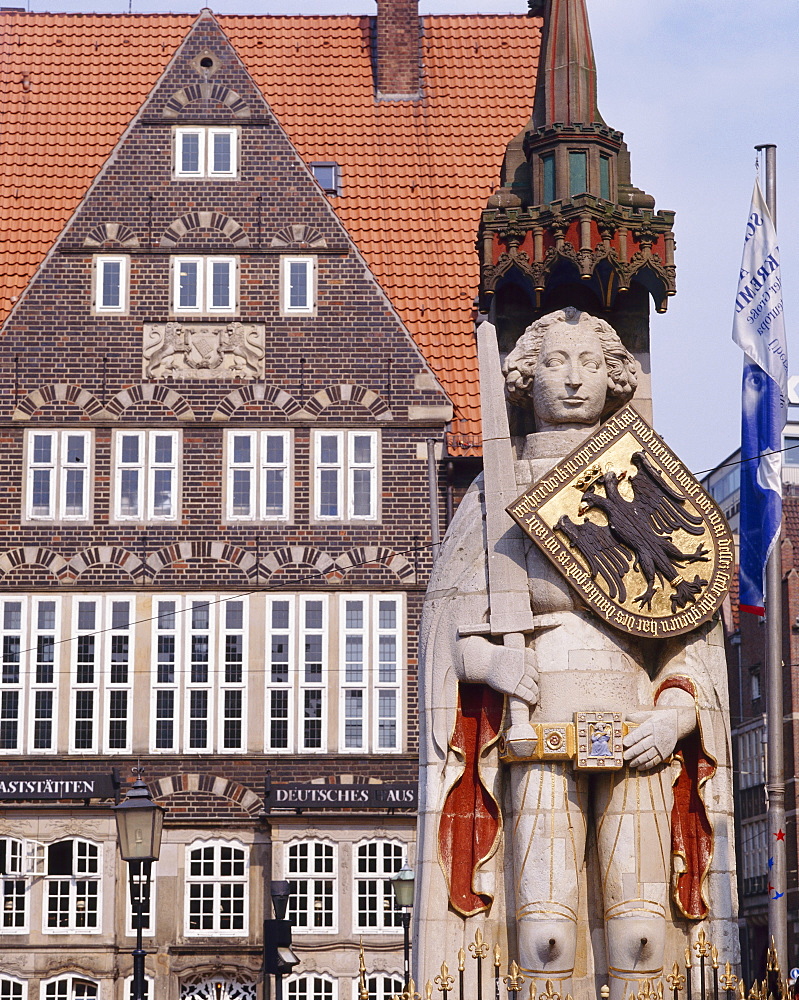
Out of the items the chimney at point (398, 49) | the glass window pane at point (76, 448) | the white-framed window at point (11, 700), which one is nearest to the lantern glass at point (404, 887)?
the white-framed window at point (11, 700)

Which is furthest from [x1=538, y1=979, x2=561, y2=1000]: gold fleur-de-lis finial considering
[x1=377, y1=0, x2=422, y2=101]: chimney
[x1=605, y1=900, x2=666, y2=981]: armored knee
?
[x1=377, y1=0, x2=422, y2=101]: chimney

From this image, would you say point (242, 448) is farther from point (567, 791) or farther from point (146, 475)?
point (567, 791)

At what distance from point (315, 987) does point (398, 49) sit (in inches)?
618

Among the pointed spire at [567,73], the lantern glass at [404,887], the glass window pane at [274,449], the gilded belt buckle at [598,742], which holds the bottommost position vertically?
the lantern glass at [404,887]

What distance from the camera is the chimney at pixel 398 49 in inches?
1348

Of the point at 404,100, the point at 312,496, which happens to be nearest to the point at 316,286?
the point at 312,496

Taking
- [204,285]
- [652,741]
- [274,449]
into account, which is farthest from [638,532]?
[204,285]

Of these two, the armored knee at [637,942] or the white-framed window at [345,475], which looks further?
the white-framed window at [345,475]

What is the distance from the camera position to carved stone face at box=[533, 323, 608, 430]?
1138 centimetres

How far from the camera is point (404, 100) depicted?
34.2m

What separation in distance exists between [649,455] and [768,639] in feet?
23.7

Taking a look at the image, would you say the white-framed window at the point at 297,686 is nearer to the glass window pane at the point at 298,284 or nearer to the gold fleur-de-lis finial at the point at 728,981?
the glass window pane at the point at 298,284

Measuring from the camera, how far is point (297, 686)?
28.7 m

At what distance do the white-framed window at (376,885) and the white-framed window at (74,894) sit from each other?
11.9ft
